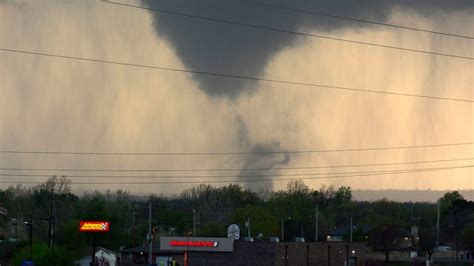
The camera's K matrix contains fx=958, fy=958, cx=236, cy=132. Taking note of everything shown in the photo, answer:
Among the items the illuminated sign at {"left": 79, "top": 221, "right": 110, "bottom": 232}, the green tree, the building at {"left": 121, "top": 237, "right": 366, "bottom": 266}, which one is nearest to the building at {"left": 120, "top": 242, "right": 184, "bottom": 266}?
the building at {"left": 121, "top": 237, "right": 366, "bottom": 266}

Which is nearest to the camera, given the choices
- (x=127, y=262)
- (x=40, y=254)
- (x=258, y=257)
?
(x=40, y=254)

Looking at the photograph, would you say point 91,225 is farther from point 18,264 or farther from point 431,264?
point 431,264

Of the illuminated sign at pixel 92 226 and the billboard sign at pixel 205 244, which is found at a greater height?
the illuminated sign at pixel 92 226

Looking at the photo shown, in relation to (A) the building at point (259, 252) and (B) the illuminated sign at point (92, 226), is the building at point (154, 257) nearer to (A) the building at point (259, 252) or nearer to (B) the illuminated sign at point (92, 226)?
(A) the building at point (259, 252)

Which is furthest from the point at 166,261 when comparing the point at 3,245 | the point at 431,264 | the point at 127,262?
the point at 431,264

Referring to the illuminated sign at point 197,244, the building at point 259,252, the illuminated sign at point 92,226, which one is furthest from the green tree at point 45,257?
the illuminated sign at point 197,244

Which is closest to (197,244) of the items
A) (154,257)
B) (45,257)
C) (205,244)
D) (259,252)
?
(205,244)

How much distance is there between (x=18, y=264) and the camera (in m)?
161

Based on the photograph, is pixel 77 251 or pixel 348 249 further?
pixel 77 251

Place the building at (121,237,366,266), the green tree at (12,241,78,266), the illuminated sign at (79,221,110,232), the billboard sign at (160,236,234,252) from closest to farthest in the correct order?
the green tree at (12,241,78,266)
the illuminated sign at (79,221,110,232)
the building at (121,237,366,266)
the billboard sign at (160,236,234,252)

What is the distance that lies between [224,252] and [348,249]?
23212 millimetres

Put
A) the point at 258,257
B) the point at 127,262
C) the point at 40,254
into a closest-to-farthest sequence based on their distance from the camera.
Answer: the point at 40,254 < the point at 258,257 < the point at 127,262

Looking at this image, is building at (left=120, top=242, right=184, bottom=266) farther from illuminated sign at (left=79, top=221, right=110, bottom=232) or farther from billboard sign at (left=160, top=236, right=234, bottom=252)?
illuminated sign at (left=79, top=221, right=110, bottom=232)

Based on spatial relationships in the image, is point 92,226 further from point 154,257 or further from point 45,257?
point 154,257
